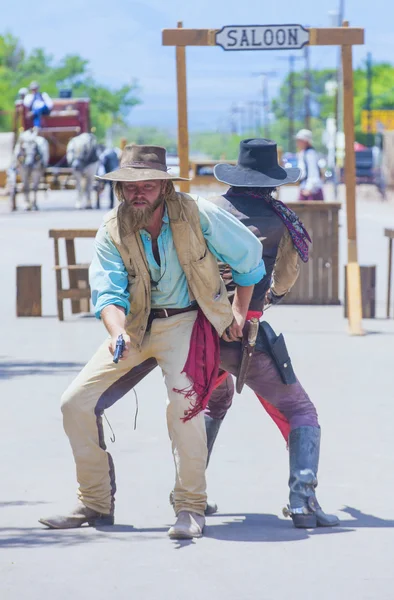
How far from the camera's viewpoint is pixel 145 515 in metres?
6.59

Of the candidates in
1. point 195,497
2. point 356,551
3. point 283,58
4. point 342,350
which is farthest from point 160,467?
point 283,58

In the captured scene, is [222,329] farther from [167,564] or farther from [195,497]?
[167,564]

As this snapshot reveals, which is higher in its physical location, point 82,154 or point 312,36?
point 312,36

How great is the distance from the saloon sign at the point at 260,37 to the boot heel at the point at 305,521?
Result: 698 cm

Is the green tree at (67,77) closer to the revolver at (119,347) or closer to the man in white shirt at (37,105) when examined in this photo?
the man in white shirt at (37,105)

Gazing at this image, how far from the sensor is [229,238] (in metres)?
6.28

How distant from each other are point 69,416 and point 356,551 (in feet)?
4.44

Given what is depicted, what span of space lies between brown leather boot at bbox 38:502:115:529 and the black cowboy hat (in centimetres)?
165

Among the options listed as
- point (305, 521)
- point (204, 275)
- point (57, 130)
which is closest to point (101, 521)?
point (305, 521)

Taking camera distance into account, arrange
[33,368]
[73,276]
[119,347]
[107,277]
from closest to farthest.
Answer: [119,347], [107,277], [33,368], [73,276]

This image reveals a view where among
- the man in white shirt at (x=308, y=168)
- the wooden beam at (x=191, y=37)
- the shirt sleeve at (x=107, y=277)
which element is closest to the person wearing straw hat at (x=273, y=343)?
the shirt sleeve at (x=107, y=277)

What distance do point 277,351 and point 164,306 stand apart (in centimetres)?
56

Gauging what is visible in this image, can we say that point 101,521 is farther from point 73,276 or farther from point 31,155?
point 31,155

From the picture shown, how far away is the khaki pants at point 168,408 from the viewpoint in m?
6.19
